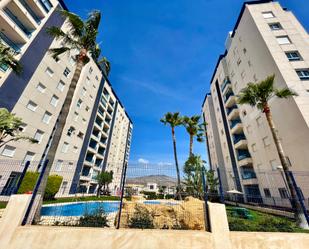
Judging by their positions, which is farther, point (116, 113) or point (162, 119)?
point (116, 113)

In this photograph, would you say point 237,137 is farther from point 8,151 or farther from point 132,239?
point 8,151

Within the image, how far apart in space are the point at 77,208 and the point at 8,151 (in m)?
17.2

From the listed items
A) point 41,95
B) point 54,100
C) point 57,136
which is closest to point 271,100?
point 57,136

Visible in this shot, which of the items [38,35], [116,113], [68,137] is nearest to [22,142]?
[68,137]

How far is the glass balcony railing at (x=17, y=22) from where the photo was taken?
18.0 m

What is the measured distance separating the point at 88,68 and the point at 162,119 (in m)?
21.3

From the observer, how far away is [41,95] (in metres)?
21.6

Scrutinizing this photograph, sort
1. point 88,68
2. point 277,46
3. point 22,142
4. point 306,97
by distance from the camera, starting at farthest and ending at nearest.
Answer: point 88,68, point 277,46, point 22,142, point 306,97

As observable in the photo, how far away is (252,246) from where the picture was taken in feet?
16.7

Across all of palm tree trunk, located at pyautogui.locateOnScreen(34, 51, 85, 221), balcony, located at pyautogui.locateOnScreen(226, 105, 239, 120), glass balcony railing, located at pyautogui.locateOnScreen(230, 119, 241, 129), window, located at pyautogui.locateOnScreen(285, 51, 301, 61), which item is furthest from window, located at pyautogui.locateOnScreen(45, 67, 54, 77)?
window, located at pyautogui.locateOnScreen(285, 51, 301, 61)

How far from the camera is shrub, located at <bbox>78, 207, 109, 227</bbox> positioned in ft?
19.7

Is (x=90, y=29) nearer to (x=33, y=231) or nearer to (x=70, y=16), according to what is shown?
(x=70, y=16)

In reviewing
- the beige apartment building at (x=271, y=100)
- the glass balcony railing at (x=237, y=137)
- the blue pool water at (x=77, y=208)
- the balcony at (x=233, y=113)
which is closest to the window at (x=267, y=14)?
the beige apartment building at (x=271, y=100)

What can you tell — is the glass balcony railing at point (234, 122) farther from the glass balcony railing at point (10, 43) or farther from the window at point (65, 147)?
the glass balcony railing at point (10, 43)
